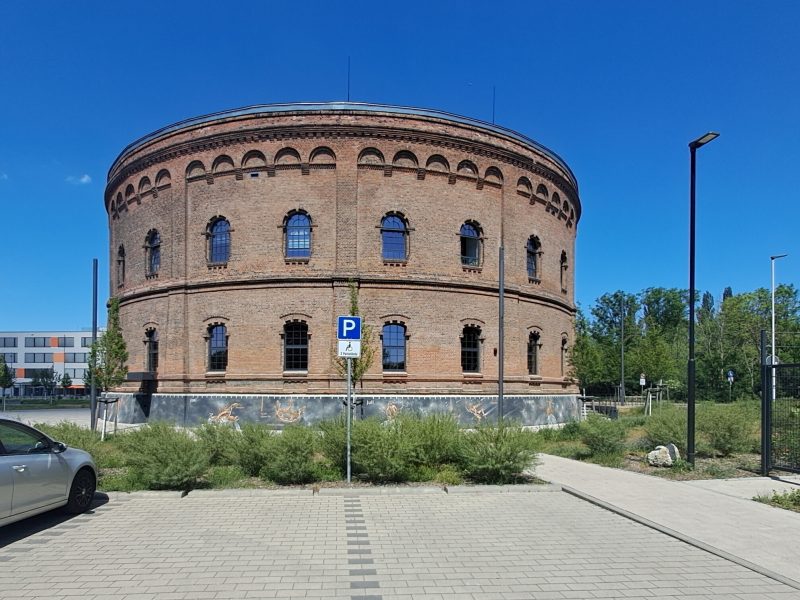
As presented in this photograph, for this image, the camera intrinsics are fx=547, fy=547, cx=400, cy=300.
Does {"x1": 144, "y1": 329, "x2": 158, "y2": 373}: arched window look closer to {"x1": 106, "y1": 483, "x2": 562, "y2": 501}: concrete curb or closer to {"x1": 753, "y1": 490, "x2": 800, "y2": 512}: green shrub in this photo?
{"x1": 106, "y1": 483, "x2": 562, "y2": 501}: concrete curb

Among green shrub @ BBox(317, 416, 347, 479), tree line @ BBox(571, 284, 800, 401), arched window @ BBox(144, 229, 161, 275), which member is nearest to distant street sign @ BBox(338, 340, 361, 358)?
green shrub @ BBox(317, 416, 347, 479)

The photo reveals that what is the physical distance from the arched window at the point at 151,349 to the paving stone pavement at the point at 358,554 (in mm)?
16639

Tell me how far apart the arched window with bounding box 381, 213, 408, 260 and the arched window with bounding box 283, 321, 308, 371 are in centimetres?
449

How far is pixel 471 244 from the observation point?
23469 millimetres

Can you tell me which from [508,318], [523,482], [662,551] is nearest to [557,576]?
[662,551]

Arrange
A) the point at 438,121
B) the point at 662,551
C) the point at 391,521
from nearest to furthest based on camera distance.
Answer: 1. the point at 662,551
2. the point at 391,521
3. the point at 438,121

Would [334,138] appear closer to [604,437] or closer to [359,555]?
[604,437]

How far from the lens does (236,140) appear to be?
22469 millimetres

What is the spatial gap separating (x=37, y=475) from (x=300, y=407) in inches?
539

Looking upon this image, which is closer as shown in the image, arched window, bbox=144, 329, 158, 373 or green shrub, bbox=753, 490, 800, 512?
green shrub, bbox=753, 490, 800, 512

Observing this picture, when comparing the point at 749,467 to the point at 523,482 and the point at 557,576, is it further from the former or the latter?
the point at 557,576

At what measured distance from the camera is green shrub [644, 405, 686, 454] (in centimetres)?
1376

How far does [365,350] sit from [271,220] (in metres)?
6.72

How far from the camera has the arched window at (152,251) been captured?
81.2 ft
